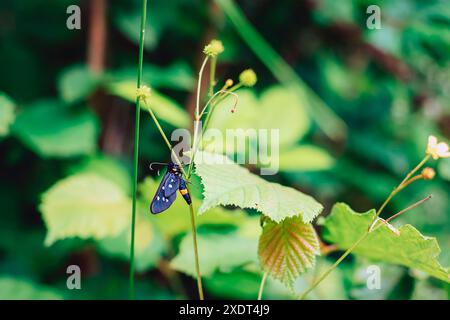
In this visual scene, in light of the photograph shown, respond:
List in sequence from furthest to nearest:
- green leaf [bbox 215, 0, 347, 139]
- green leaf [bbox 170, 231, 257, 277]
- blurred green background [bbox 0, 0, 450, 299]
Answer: green leaf [bbox 215, 0, 347, 139], blurred green background [bbox 0, 0, 450, 299], green leaf [bbox 170, 231, 257, 277]

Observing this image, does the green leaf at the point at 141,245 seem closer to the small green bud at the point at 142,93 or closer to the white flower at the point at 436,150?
the small green bud at the point at 142,93

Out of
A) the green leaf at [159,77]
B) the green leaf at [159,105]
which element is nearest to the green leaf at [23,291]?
the green leaf at [159,105]

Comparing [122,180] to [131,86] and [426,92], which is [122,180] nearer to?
[131,86]

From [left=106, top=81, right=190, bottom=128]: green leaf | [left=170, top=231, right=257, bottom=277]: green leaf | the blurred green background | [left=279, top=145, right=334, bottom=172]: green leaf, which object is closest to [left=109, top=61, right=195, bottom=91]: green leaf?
the blurred green background

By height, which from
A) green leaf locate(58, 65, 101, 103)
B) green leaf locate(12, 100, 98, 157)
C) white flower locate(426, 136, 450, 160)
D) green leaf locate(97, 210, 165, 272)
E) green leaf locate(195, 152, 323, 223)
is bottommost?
green leaf locate(195, 152, 323, 223)

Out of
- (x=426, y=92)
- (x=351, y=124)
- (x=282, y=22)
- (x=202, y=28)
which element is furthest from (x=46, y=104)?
(x=426, y=92)

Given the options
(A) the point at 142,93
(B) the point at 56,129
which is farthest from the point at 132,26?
(A) the point at 142,93

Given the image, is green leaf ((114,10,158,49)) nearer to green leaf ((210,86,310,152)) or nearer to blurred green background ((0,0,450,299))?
blurred green background ((0,0,450,299))
